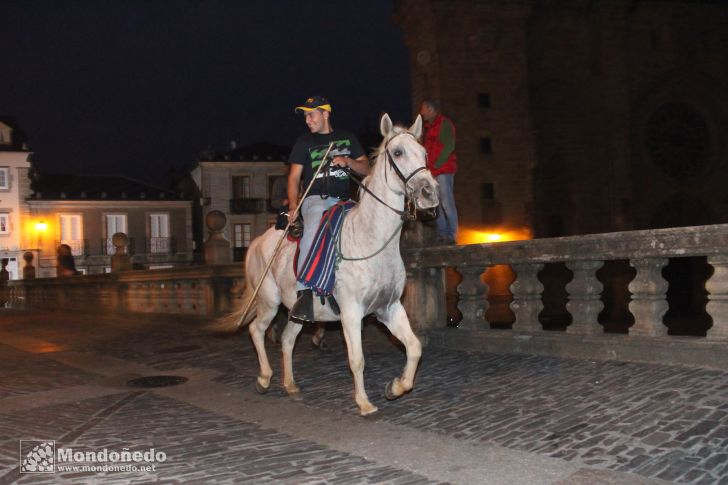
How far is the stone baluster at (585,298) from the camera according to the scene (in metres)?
7.72

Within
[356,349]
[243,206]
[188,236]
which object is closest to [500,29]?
[243,206]

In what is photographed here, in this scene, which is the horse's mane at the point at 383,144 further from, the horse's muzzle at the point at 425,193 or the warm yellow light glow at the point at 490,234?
the warm yellow light glow at the point at 490,234

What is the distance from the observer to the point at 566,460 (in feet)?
14.5

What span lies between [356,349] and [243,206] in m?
48.0

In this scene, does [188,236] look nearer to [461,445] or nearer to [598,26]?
[598,26]

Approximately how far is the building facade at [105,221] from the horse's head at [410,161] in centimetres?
4602

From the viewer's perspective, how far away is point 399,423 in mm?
5586

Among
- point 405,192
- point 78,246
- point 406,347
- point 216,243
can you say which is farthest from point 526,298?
point 78,246

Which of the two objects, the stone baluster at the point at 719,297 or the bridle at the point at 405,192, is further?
the stone baluster at the point at 719,297

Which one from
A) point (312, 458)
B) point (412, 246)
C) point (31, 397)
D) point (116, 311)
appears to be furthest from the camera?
point (116, 311)

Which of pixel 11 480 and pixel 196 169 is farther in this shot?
pixel 196 169

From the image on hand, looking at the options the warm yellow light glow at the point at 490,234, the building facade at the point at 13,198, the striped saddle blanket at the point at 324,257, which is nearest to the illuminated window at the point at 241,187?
the building facade at the point at 13,198

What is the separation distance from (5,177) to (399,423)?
2047 inches
